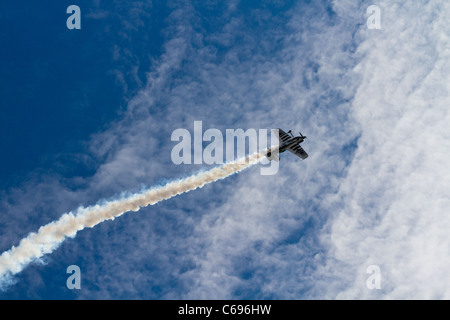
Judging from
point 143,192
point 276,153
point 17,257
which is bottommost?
point 17,257

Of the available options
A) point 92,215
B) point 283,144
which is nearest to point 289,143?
point 283,144

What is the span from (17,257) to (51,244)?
9325mm

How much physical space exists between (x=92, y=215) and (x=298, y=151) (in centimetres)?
6867

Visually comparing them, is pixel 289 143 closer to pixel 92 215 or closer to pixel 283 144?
pixel 283 144

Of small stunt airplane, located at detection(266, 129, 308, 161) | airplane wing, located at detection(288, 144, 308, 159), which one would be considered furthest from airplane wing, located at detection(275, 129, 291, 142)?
airplane wing, located at detection(288, 144, 308, 159)

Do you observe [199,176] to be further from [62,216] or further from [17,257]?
[17,257]

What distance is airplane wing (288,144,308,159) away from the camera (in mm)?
132750

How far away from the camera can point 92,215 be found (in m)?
119

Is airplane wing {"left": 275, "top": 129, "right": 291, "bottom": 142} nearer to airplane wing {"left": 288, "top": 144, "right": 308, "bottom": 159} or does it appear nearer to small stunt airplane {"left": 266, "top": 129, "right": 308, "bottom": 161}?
small stunt airplane {"left": 266, "top": 129, "right": 308, "bottom": 161}

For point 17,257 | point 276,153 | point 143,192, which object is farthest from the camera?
point 276,153

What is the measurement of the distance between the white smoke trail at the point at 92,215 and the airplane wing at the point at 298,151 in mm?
11675
